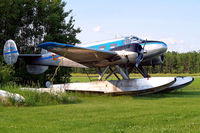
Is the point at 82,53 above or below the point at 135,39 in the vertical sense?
below

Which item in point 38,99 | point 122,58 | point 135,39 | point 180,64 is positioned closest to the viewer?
point 38,99

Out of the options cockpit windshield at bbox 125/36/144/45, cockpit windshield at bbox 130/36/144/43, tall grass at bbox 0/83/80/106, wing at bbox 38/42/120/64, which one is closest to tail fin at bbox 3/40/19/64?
wing at bbox 38/42/120/64

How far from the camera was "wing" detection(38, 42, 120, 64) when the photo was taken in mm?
12898

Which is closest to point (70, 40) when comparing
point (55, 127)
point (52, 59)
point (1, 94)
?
point (52, 59)

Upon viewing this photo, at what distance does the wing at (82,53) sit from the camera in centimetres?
1290

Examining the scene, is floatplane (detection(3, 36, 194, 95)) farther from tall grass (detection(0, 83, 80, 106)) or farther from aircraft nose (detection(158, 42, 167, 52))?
tall grass (detection(0, 83, 80, 106))

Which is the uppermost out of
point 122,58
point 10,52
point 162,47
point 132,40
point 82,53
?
point 132,40

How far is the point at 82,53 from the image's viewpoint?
14.2 m

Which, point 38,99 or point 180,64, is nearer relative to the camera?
point 38,99

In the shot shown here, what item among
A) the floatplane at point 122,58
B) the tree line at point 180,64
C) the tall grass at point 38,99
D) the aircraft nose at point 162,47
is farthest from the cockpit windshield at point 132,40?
the tree line at point 180,64

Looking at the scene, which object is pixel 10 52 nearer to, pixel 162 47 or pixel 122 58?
pixel 122 58

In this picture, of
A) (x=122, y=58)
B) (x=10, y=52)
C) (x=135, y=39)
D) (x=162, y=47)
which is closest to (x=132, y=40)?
(x=135, y=39)

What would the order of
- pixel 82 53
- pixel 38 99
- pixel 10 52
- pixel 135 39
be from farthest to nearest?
pixel 10 52 → pixel 135 39 → pixel 82 53 → pixel 38 99

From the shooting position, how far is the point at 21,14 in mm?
23031
